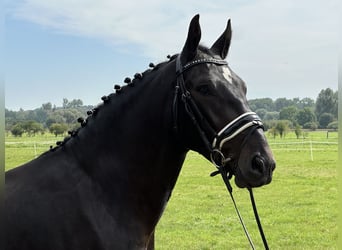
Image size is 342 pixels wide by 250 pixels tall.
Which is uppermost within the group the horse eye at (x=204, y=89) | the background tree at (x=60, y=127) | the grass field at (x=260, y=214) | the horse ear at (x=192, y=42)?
the horse ear at (x=192, y=42)

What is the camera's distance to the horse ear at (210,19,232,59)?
3.22m

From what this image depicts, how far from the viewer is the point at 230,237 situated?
924 cm

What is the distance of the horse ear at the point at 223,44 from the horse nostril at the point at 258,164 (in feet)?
3.46

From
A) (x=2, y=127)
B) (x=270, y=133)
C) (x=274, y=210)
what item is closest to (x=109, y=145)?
(x=2, y=127)

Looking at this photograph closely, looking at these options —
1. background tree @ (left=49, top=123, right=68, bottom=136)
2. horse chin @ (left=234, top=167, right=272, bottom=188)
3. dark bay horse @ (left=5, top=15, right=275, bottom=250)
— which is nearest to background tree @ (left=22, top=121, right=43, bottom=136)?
background tree @ (left=49, top=123, right=68, bottom=136)

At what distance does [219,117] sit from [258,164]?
45cm

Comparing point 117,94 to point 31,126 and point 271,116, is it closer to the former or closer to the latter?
point 31,126

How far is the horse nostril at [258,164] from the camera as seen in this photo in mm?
2561

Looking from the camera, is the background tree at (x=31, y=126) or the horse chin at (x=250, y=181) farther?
the background tree at (x=31, y=126)

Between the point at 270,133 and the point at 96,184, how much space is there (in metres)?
68.5

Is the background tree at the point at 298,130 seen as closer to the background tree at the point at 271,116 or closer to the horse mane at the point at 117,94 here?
the background tree at the point at 271,116

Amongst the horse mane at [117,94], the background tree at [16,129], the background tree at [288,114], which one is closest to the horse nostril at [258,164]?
the horse mane at [117,94]

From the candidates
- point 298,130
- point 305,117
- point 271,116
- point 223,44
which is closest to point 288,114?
point 305,117

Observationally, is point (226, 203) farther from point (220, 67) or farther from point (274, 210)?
point (220, 67)
